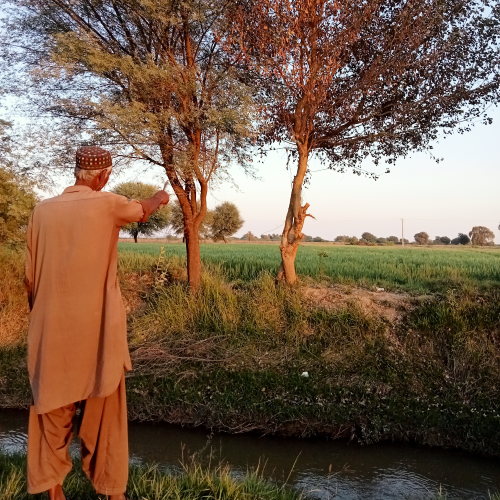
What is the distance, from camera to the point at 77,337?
2984 millimetres

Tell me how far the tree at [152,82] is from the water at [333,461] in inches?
145

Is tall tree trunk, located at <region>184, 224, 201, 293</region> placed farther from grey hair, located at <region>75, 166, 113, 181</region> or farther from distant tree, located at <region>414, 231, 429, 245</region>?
distant tree, located at <region>414, 231, 429, 245</region>

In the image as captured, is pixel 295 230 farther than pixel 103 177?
Yes

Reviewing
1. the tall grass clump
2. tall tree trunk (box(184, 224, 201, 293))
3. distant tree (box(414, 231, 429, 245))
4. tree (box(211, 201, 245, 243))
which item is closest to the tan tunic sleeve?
tall tree trunk (box(184, 224, 201, 293))

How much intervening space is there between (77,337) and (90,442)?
2.15 feet

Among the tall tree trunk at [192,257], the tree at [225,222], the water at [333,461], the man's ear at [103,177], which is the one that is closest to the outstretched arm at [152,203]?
the man's ear at [103,177]

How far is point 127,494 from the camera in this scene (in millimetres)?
3553

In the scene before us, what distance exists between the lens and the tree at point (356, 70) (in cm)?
925

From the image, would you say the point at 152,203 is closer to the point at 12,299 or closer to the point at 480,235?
the point at 12,299

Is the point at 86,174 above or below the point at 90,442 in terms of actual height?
above

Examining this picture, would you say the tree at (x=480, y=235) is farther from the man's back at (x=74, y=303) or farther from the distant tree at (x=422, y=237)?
the man's back at (x=74, y=303)

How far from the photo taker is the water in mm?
5879

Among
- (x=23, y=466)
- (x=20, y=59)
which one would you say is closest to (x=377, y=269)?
(x=20, y=59)

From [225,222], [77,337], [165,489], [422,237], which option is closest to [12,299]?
[165,489]
